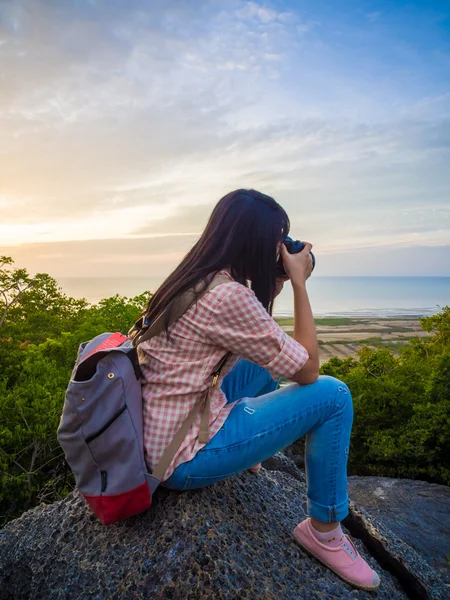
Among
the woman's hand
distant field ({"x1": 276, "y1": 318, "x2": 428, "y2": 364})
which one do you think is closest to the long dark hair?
the woman's hand

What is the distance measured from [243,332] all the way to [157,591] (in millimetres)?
1276

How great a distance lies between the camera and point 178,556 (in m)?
2.35

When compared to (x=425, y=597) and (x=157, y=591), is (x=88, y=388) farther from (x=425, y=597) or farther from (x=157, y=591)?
(x=425, y=597)

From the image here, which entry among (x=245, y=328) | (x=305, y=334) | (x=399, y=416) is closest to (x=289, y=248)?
(x=305, y=334)

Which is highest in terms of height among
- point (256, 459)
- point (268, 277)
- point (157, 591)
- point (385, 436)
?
point (268, 277)

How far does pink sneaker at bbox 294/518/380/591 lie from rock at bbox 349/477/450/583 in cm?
179

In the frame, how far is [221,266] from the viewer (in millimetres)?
2398

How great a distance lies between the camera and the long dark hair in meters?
2.40

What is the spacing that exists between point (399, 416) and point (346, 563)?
5.52m

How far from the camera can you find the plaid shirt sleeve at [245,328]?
2.25 m

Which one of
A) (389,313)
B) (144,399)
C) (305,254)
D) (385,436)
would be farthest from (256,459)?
(389,313)

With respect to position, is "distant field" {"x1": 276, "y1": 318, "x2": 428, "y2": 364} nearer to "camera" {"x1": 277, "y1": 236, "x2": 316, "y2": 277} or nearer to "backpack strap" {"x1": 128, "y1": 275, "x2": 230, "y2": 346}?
"camera" {"x1": 277, "y1": 236, "x2": 316, "y2": 277}

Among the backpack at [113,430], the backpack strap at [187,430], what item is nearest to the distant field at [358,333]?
the backpack strap at [187,430]

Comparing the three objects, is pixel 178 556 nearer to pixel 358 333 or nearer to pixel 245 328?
pixel 245 328
